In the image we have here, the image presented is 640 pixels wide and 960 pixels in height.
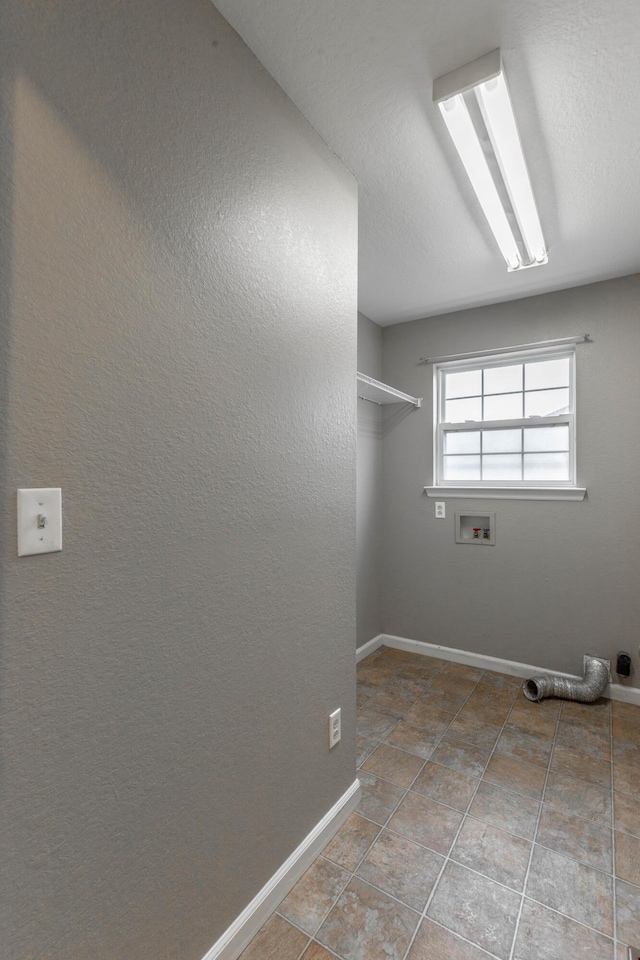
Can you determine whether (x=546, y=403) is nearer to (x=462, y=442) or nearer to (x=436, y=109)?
(x=462, y=442)

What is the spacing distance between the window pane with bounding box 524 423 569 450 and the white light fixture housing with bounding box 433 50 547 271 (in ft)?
3.86

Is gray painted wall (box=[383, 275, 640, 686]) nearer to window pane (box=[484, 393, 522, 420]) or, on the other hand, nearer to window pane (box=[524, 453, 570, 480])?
window pane (box=[524, 453, 570, 480])

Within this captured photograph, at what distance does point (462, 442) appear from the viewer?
3.27m

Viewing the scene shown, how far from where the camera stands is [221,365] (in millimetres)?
1180

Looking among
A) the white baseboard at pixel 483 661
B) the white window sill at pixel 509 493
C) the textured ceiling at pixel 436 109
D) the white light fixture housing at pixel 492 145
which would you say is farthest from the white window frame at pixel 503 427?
the white baseboard at pixel 483 661

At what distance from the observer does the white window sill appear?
283 centimetres

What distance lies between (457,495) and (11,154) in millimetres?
2941

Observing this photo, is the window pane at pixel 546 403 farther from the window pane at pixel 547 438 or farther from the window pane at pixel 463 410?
the window pane at pixel 463 410

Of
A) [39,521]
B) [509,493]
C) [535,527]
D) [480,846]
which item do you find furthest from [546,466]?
[39,521]

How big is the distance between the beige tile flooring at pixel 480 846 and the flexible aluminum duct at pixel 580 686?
79 millimetres

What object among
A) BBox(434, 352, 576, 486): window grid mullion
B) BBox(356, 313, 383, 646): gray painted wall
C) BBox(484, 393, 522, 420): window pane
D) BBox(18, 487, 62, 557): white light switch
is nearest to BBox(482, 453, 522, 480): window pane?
BBox(434, 352, 576, 486): window grid mullion

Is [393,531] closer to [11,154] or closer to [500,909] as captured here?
[500,909]

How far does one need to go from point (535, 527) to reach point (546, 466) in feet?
1.34

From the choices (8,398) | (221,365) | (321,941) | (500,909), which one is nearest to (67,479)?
(8,398)
